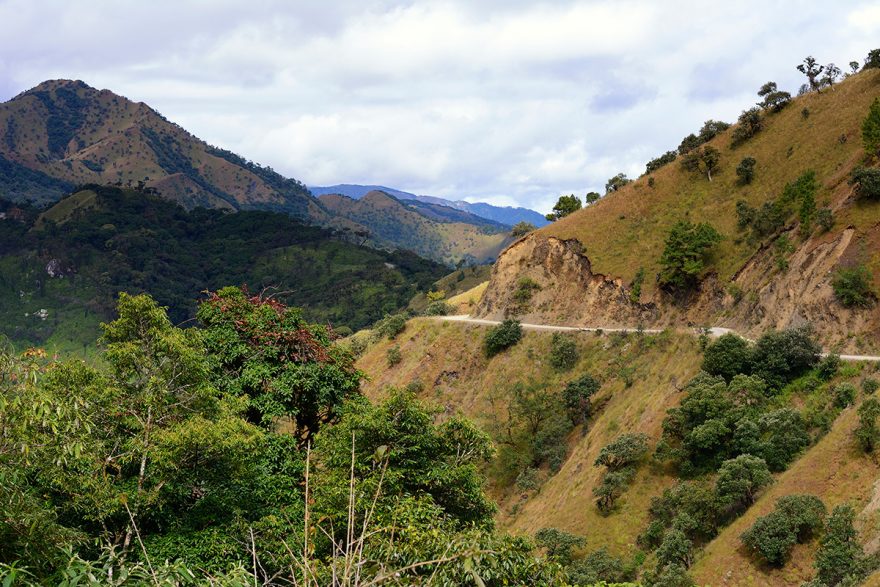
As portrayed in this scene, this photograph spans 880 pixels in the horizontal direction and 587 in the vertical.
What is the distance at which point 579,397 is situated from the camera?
4553 centimetres

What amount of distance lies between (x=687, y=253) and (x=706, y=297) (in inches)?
140

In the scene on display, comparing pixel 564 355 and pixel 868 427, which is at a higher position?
pixel 868 427

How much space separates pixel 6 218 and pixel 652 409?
215528mm

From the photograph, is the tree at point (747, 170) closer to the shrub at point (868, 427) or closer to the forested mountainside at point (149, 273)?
the shrub at point (868, 427)

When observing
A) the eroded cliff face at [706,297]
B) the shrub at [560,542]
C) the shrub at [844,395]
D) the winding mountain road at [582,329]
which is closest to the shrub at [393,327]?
the winding mountain road at [582,329]

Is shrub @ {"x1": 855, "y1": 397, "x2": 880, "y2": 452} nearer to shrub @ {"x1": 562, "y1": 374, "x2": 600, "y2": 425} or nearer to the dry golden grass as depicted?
shrub @ {"x1": 562, "y1": 374, "x2": 600, "y2": 425}

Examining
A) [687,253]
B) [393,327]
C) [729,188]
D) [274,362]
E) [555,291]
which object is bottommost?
[393,327]

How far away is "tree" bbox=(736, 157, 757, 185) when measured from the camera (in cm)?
5450

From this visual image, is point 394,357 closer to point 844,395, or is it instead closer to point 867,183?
point 867,183

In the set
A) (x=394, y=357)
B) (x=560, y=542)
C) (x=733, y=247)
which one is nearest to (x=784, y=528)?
(x=560, y=542)

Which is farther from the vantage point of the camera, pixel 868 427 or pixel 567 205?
pixel 567 205

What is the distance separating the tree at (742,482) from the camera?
2677 cm

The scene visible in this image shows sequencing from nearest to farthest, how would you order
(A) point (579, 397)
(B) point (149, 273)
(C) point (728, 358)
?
(C) point (728, 358), (A) point (579, 397), (B) point (149, 273)

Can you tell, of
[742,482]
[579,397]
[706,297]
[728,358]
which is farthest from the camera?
[706,297]
